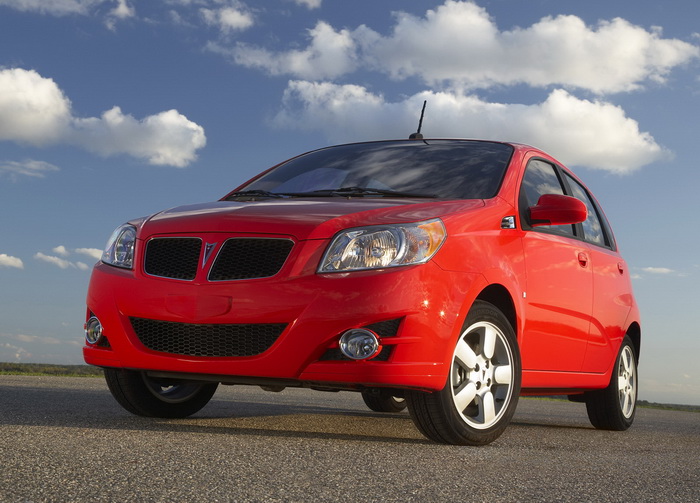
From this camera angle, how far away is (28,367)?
570 inches

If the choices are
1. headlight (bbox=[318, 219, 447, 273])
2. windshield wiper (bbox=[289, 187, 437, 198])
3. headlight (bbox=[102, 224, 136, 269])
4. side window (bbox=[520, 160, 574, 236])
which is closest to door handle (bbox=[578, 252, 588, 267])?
side window (bbox=[520, 160, 574, 236])

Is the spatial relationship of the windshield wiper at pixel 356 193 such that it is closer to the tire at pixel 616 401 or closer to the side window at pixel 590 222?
the side window at pixel 590 222

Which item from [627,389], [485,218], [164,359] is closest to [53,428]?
[164,359]

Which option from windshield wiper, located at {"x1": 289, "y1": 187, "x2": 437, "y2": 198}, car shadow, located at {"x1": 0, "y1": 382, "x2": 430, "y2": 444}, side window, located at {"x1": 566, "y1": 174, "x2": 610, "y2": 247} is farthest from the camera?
side window, located at {"x1": 566, "y1": 174, "x2": 610, "y2": 247}

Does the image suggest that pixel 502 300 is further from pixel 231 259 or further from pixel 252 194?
pixel 252 194

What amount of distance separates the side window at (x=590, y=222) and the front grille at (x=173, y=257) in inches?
123

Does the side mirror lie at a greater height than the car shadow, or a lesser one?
greater

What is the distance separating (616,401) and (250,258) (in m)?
3.75

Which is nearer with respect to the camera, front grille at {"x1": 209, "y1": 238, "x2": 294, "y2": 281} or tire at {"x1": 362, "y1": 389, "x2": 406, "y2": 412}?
front grille at {"x1": 209, "y1": 238, "x2": 294, "y2": 281}

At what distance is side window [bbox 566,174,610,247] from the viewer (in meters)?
6.62

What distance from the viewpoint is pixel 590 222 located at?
682 centimetres

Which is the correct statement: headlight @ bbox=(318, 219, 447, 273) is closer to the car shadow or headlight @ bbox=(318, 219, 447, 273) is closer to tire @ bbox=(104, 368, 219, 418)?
the car shadow

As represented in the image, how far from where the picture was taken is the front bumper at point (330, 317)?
415 cm

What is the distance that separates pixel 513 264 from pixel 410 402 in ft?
3.53
